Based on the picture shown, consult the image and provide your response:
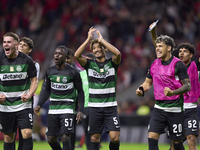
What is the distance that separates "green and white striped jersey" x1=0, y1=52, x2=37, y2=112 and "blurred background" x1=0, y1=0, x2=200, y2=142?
704cm

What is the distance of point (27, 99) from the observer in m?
7.73

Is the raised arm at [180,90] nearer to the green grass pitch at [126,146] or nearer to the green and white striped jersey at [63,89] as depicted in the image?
the green and white striped jersey at [63,89]

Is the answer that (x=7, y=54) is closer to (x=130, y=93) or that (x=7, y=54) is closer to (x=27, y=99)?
(x=27, y=99)

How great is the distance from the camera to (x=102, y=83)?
8.29m

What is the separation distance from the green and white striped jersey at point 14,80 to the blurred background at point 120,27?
→ 7036 mm

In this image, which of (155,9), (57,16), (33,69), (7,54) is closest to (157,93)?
(33,69)

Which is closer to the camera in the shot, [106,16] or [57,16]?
[106,16]

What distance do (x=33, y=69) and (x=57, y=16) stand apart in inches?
531

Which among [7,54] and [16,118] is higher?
[7,54]

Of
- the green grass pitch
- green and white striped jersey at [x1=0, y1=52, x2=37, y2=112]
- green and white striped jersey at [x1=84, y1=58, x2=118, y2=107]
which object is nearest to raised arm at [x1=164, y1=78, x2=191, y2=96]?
green and white striped jersey at [x1=84, y1=58, x2=118, y2=107]

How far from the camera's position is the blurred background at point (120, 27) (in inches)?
680

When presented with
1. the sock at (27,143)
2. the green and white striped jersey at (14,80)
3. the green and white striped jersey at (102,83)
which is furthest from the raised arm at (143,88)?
the sock at (27,143)

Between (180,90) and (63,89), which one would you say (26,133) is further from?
(180,90)

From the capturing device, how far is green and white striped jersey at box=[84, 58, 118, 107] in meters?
8.24
